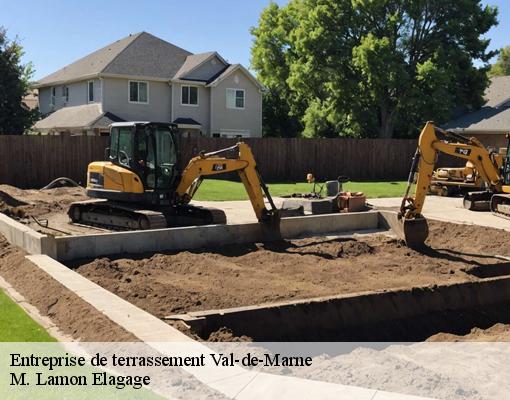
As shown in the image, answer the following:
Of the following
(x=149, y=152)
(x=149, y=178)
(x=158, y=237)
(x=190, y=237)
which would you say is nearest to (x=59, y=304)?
(x=158, y=237)

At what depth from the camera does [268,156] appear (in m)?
34.3

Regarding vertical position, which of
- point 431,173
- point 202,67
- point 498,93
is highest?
point 202,67

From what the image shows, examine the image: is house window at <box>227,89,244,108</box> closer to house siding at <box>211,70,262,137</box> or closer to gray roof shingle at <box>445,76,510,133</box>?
house siding at <box>211,70,262,137</box>

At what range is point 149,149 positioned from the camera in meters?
14.8

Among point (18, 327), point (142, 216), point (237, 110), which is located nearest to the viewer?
point (18, 327)

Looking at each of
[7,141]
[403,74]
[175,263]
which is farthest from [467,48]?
[175,263]

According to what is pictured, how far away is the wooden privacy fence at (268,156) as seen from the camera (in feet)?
90.5

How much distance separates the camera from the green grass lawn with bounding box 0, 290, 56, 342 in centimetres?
680

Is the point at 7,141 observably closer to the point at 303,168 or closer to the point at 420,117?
the point at 303,168

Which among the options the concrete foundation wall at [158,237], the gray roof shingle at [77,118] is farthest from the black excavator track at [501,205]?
the gray roof shingle at [77,118]

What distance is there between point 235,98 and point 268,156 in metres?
10.1

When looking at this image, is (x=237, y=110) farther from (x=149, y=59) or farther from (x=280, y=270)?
(x=280, y=270)

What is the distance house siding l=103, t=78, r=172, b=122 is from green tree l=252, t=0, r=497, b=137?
9.89m

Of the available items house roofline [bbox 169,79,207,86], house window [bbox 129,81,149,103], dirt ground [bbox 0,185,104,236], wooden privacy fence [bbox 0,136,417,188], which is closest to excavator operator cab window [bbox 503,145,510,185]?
wooden privacy fence [bbox 0,136,417,188]
